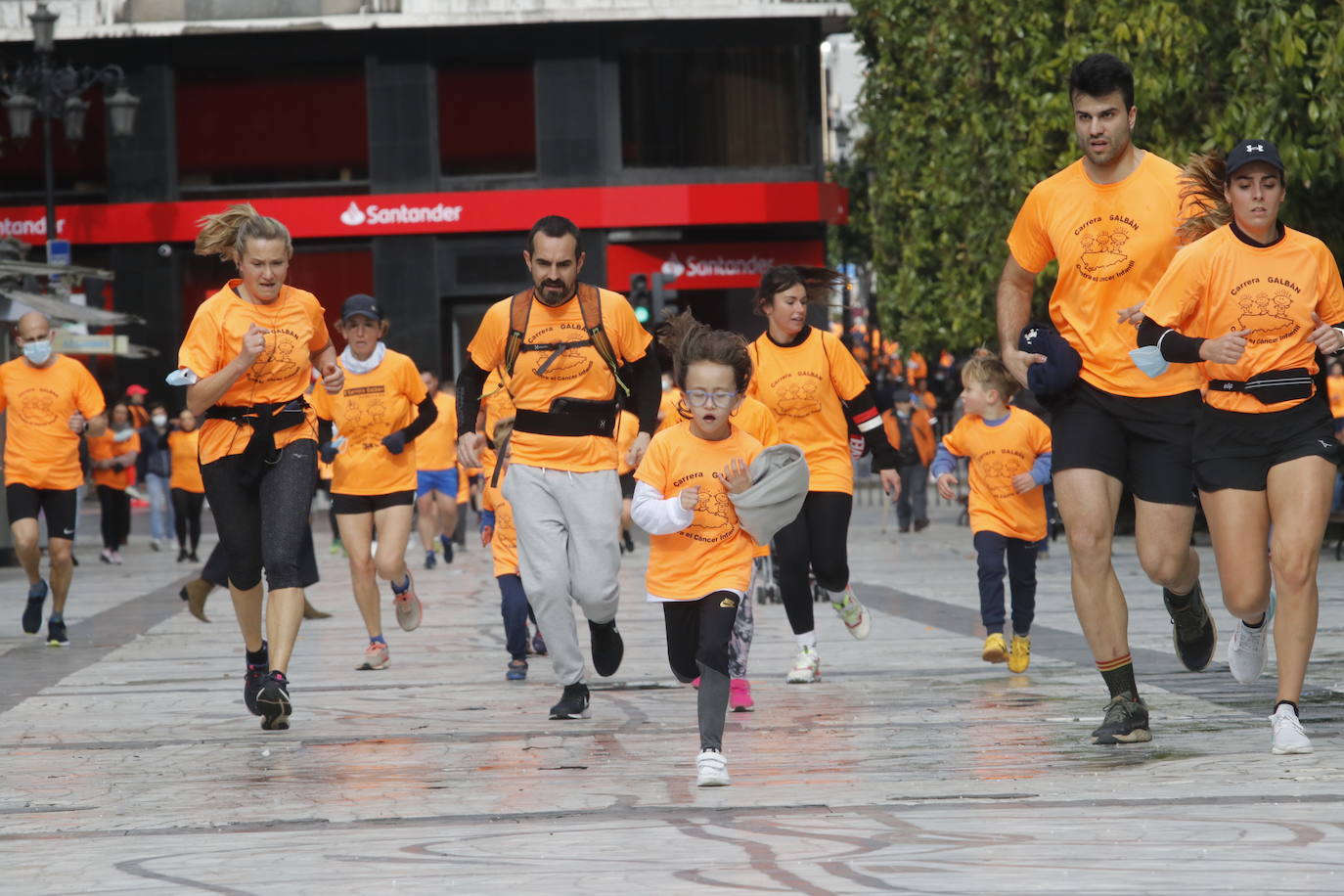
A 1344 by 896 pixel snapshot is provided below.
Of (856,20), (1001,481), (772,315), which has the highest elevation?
(856,20)

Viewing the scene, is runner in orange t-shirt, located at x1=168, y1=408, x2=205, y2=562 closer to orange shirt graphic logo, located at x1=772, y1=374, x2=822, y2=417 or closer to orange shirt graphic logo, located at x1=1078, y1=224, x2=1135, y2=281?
orange shirt graphic logo, located at x1=772, y1=374, x2=822, y2=417

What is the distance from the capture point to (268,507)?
345 inches

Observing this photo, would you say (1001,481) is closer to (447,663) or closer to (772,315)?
(772,315)

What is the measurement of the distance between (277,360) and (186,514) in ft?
46.1

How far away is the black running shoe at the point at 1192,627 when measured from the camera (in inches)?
324

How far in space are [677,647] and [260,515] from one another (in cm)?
214

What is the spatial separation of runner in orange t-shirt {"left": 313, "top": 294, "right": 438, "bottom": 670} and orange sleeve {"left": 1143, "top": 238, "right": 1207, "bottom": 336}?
16.2 feet

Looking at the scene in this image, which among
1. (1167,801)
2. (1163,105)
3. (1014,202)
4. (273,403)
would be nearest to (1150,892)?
(1167,801)

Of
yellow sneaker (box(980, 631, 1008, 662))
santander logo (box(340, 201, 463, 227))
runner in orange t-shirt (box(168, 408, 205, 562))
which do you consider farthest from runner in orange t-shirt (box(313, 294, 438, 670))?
santander logo (box(340, 201, 463, 227))

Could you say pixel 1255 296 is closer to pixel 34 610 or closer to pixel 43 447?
pixel 43 447

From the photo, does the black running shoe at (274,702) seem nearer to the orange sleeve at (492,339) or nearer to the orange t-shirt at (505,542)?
the orange sleeve at (492,339)

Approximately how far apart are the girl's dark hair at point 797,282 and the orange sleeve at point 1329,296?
10.1 ft

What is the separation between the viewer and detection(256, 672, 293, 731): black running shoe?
855cm

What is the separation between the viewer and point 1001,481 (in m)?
10.8
